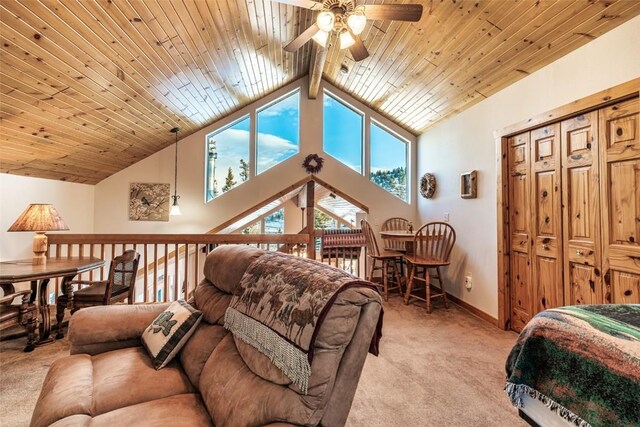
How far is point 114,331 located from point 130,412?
27.2 inches


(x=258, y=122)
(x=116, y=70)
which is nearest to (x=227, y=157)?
(x=258, y=122)

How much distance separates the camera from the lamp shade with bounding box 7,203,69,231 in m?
2.58

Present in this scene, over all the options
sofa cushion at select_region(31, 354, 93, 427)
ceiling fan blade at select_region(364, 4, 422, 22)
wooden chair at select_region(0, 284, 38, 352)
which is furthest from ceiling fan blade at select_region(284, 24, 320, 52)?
wooden chair at select_region(0, 284, 38, 352)

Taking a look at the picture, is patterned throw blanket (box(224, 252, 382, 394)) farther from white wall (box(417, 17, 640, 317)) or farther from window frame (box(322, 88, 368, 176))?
window frame (box(322, 88, 368, 176))

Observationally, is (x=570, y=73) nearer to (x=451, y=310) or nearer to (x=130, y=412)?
→ (x=451, y=310)

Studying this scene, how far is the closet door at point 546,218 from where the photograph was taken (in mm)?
2510

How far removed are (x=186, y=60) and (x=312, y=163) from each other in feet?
8.56

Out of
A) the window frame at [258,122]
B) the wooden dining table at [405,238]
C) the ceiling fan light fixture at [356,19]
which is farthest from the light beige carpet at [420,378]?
the window frame at [258,122]

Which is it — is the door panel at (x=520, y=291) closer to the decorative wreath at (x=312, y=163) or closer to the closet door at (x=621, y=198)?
the closet door at (x=621, y=198)

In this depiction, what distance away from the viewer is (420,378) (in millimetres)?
2090

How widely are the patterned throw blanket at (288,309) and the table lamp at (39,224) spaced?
8.05ft

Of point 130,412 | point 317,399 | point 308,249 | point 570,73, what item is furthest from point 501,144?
point 130,412

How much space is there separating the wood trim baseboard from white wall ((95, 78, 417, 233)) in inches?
71.3

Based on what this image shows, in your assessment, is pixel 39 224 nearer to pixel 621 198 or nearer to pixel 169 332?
pixel 169 332
